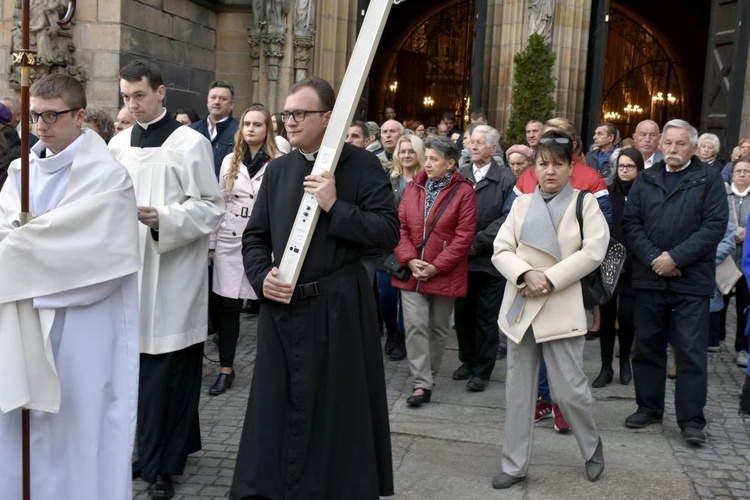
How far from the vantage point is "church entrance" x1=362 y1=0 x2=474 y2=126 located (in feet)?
80.5

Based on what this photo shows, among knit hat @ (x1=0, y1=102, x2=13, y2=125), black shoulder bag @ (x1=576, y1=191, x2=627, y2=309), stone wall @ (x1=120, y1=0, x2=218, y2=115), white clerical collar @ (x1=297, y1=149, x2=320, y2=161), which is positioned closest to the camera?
white clerical collar @ (x1=297, y1=149, x2=320, y2=161)

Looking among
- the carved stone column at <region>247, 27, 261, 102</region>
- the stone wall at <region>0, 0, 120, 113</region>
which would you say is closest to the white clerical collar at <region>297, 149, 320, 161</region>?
the stone wall at <region>0, 0, 120, 113</region>

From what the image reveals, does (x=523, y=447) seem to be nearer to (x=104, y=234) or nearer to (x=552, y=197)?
(x=552, y=197)

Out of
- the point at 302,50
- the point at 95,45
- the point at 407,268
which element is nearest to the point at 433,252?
the point at 407,268

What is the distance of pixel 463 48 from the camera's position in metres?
24.9

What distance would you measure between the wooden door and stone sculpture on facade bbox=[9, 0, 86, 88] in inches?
341

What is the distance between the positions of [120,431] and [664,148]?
12.3 feet

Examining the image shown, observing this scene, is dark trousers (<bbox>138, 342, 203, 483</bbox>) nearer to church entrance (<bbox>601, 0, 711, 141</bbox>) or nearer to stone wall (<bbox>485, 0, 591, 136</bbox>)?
stone wall (<bbox>485, 0, 591, 136</bbox>)

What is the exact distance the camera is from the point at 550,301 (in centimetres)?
491

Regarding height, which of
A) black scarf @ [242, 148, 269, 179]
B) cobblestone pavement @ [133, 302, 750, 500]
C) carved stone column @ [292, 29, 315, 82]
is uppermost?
carved stone column @ [292, 29, 315, 82]

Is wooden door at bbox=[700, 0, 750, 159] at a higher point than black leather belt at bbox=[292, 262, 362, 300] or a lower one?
higher

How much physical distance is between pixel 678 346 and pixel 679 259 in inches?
23.0

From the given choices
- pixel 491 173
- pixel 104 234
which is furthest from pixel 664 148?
pixel 104 234

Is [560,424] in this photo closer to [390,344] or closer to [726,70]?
[390,344]
